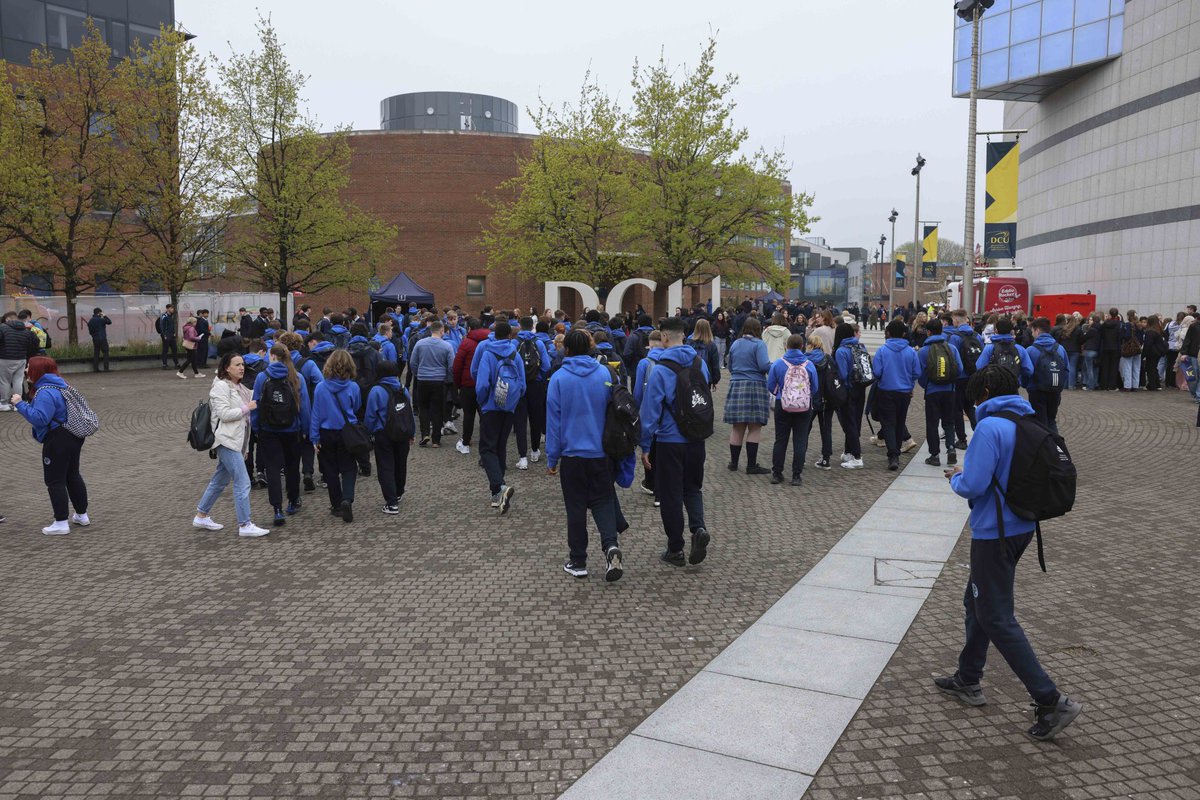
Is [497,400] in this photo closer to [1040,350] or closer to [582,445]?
[582,445]

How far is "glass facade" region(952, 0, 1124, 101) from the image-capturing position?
109 ft

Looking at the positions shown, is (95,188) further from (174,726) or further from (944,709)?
(944,709)

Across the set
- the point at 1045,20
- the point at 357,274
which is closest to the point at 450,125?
the point at 357,274

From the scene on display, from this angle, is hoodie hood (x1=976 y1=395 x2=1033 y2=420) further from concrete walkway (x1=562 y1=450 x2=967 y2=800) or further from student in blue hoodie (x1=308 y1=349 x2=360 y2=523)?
student in blue hoodie (x1=308 y1=349 x2=360 y2=523)

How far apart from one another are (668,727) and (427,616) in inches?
92.9

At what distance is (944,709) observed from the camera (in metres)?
4.90

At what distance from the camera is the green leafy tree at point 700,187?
3164 centimetres

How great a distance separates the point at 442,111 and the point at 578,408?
240ft

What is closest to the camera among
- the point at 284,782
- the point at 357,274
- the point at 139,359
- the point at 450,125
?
the point at 284,782

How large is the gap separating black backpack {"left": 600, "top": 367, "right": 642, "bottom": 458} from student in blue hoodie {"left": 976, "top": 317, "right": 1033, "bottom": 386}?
5.91 meters

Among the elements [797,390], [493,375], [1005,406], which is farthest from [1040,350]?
[1005,406]

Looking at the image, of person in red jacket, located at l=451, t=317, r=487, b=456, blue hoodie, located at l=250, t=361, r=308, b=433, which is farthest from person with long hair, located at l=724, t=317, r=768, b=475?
blue hoodie, located at l=250, t=361, r=308, b=433

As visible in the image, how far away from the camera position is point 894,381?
1156 centimetres

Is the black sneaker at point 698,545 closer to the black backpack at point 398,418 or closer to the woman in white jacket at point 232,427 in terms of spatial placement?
the black backpack at point 398,418
